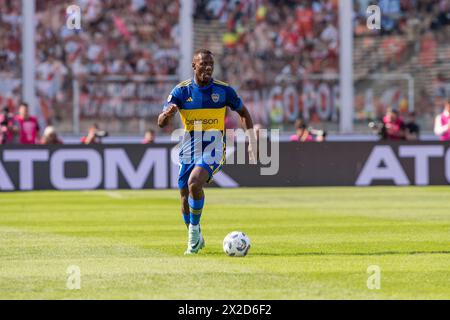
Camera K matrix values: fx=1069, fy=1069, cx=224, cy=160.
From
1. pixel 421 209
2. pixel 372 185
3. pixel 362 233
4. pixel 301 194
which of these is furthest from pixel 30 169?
pixel 362 233

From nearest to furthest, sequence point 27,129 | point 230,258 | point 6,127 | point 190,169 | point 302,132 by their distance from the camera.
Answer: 1. point 230,258
2. point 190,169
3. point 27,129
4. point 6,127
5. point 302,132

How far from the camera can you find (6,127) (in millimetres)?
27328

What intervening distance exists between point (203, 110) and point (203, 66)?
24.7 inches

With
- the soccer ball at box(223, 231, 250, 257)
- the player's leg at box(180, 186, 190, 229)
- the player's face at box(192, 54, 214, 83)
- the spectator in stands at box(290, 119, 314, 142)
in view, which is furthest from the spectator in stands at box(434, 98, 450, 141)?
the soccer ball at box(223, 231, 250, 257)

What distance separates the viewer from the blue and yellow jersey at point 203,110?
12.5 meters

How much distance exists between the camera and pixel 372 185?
2591 cm

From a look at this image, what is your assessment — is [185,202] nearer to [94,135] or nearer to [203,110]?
[203,110]

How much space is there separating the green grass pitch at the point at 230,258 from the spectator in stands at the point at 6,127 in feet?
14.8

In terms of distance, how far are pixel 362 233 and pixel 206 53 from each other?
4.21m

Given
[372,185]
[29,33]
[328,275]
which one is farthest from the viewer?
[29,33]

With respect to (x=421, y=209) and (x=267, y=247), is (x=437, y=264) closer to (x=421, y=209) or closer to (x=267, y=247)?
(x=267, y=247)

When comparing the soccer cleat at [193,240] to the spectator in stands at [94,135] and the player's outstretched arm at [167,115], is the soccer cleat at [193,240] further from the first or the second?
the spectator in stands at [94,135]

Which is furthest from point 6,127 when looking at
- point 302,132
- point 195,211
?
point 195,211

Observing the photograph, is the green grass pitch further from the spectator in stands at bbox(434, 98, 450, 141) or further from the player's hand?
the spectator in stands at bbox(434, 98, 450, 141)
